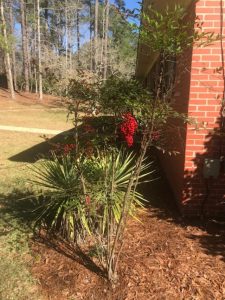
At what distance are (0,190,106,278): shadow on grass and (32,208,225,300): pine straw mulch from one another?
13 millimetres

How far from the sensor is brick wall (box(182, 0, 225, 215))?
475cm

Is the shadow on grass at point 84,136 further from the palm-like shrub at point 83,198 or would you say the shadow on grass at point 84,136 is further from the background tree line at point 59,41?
the background tree line at point 59,41

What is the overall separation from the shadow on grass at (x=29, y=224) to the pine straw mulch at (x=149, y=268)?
0.5 inches

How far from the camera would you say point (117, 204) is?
4461 millimetres

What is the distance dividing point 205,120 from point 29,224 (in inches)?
118

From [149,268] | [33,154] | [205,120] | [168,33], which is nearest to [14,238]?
[149,268]

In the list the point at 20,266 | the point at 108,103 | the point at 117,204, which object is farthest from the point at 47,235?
the point at 108,103

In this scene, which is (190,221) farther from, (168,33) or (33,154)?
(33,154)

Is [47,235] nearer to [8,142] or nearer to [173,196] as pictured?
[173,196]

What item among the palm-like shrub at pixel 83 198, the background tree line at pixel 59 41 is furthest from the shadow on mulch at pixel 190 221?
the background tree line at pixel 59 41

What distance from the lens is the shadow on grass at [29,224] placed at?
13.7ft

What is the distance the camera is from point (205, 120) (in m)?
5.04

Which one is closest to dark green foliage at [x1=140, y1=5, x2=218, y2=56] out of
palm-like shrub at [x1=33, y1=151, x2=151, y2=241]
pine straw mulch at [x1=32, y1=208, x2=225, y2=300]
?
palm-like shrub at [x1=33, y1=151, x2=151, y2=241]

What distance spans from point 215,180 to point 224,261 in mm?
1447
